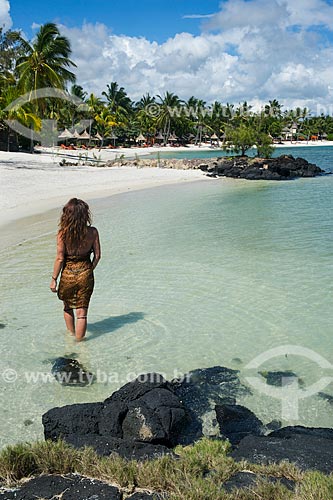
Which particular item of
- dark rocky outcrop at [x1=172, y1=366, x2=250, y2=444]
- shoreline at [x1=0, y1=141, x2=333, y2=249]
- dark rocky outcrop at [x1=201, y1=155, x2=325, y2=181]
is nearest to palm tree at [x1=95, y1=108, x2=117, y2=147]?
dark rocky outcrop at [x1=201, y1=155, x2=325, y2=181]

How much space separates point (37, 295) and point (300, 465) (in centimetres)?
687

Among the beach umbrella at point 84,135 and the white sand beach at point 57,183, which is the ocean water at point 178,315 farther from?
the beach umbrella at point 84,135

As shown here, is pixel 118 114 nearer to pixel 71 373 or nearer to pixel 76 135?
pixel 76 135

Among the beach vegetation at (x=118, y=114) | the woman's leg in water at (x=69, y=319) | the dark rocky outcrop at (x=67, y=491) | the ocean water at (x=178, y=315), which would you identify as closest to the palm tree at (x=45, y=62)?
the beach vegetation at (x=118, y=114)

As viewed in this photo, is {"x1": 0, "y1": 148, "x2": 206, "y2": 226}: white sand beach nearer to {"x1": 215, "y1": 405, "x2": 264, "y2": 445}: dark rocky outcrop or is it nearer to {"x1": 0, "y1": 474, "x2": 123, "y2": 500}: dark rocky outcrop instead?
{"x1": 215, "y1": 405, "x2": 264, "y2": 445}: dark rocky outcrop

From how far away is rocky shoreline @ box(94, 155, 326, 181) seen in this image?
39.8 metres

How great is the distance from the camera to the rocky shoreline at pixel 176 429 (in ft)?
11.6

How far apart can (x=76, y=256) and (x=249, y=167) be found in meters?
37.1

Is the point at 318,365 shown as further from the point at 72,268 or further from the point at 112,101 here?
the point at 112,101

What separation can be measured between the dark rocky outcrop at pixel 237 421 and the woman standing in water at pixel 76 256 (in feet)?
8.33

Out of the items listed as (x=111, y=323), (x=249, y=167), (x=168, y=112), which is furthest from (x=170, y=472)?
(x=168, y=112)

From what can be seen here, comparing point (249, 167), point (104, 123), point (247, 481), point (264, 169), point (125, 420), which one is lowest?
point (125, 420)

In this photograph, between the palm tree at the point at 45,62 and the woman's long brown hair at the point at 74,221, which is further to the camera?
the palm tree at the point at 45,62

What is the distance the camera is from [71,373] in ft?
20.2
